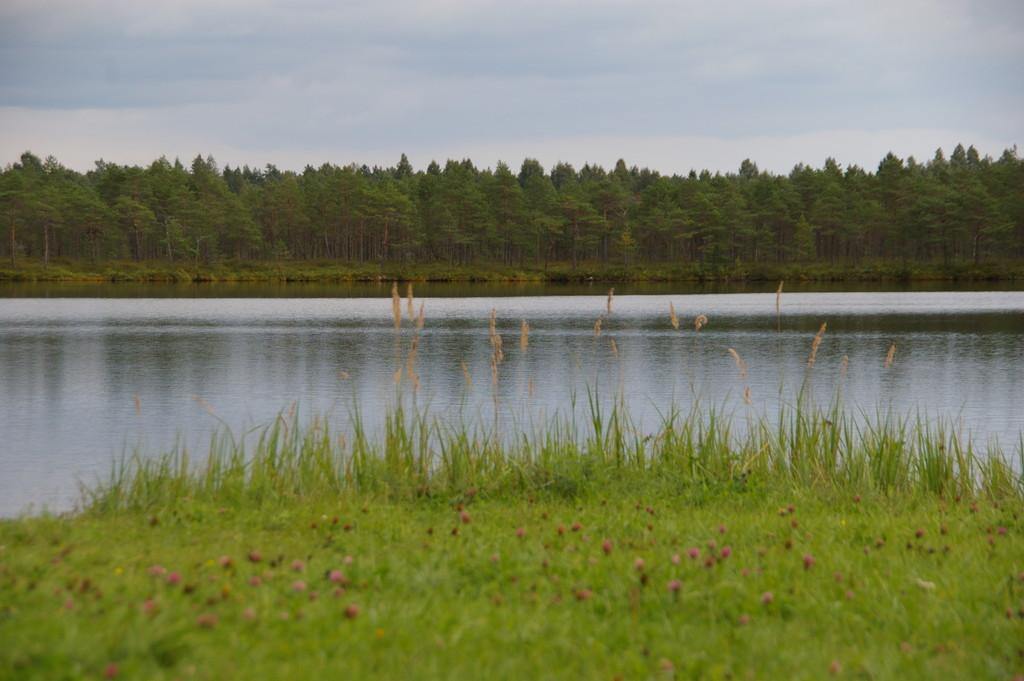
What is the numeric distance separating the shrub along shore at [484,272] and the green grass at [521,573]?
99843 mm

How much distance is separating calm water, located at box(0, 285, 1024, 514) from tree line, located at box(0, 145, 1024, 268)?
2477 inches

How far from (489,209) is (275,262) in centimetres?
3065

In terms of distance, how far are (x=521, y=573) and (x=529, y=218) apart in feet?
379

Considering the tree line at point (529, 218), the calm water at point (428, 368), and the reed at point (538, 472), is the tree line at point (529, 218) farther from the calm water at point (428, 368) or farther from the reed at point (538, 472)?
the reed at point (538, 472)

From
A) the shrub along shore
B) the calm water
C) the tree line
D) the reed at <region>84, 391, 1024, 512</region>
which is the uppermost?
the tree line

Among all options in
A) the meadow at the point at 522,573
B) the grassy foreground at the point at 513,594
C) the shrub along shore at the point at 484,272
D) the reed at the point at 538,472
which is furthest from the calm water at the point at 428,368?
the shrub along shore at the point at 484,272

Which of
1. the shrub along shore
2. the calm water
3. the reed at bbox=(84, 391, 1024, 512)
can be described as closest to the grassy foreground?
the reed at bbox=(84, 391, 1024, 512)

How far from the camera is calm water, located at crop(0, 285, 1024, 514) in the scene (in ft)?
57.0

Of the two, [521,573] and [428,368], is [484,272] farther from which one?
[521,573]

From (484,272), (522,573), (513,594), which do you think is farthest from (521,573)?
(484,272)

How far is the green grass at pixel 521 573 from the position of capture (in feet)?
16.2

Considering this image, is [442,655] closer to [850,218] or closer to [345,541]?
[345,541]

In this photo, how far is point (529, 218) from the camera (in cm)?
12056

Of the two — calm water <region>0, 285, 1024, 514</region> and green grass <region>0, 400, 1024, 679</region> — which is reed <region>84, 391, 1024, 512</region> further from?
calm water <region>0, 285, 1024, 514</region>
